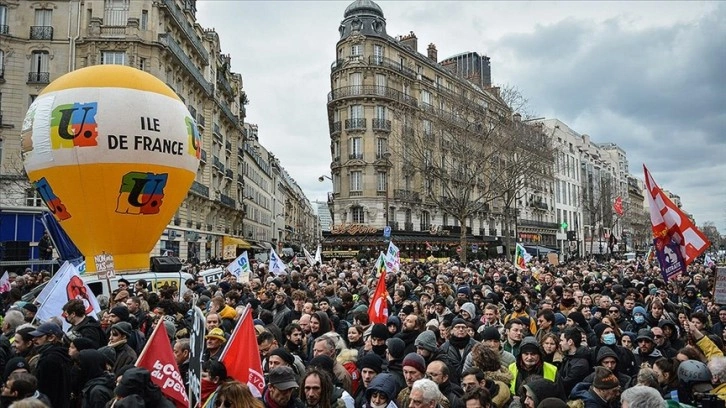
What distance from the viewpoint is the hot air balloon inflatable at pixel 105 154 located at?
14930mm

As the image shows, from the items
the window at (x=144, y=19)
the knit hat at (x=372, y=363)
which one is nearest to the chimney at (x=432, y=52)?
the window at (x=144, y=19)

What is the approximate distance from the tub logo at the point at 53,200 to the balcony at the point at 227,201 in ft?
99.9

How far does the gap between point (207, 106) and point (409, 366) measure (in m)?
42.3

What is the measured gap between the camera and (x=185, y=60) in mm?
38000

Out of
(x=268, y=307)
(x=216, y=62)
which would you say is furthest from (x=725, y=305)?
(x=216, y=62)

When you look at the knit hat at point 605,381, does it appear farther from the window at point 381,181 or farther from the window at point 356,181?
the window at point 356,181

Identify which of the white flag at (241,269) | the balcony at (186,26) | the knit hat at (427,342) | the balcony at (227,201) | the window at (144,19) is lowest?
the knit hat at (427,342)

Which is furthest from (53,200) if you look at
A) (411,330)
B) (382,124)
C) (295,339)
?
(382,124)

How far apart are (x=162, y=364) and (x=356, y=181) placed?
139 feet

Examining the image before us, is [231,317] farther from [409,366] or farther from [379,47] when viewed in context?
[379,47]

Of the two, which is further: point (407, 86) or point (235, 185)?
point (235, 185)

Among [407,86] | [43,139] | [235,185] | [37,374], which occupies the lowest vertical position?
[37,374]

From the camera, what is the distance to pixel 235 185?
53.9 metres

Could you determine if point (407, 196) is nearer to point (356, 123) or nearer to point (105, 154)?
point (356, 123)
